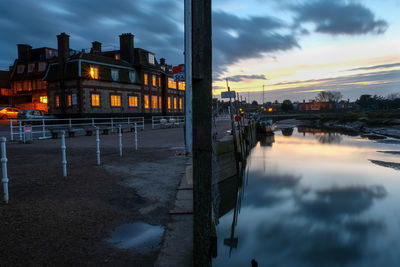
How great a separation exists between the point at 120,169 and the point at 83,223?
4521mm

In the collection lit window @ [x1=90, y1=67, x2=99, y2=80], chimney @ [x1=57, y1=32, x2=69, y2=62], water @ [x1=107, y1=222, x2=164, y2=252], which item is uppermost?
chimney @ [x1=57, y1=32, x2=69, y2=62]

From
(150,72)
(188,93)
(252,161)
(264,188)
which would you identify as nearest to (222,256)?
(188,93)

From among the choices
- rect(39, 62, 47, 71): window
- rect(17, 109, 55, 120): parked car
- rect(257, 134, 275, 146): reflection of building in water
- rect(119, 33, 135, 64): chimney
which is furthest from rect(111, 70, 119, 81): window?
rect(257, 134, 275, 146): reflection of building in water

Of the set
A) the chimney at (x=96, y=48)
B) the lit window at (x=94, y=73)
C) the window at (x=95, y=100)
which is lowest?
the window at (x=95, y=100)

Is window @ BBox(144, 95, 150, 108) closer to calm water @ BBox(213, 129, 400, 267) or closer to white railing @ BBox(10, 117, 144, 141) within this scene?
white railing @ BBox(10, 117, 144, 141)

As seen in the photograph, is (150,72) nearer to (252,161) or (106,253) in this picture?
(252,161)

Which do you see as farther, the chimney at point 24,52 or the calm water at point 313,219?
the chimney at point 24,52

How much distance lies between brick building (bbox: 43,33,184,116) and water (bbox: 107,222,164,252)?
25.7m

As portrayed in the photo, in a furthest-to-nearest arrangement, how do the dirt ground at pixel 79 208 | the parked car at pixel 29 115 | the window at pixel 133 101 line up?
1. the window at pixel 133 101
2. the parked car at pixel 29 115
3. the dirt ground at pixel 79 208

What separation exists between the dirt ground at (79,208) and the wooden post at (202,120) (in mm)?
910

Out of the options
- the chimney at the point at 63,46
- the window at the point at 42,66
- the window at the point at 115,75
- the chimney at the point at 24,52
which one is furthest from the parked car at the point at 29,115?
the chimney at the point at 24,52

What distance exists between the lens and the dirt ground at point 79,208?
3.81 m

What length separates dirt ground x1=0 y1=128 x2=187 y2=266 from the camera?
3814 millimetres

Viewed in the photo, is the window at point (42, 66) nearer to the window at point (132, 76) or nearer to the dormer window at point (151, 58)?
the window at point (132, 76)
